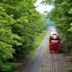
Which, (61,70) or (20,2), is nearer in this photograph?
(61,70)

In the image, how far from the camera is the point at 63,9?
2288cm

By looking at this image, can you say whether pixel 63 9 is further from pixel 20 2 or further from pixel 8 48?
pixel 8 48

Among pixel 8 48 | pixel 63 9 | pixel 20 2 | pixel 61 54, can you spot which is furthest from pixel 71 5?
pixel 61 54

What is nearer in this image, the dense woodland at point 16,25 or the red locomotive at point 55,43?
the dense woodland at point 16,25

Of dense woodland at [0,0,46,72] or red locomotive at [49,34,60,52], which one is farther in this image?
red locomotive at [49,34,60,52]

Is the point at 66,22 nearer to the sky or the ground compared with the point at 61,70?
nearer to the sky

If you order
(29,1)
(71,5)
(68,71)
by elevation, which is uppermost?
(29,1)

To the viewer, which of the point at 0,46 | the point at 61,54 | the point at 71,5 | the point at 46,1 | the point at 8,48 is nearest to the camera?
the point at 0,46

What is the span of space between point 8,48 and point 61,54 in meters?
17.7

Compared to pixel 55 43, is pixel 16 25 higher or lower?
lower

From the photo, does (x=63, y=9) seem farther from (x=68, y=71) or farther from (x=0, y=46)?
(x=0, y=46)

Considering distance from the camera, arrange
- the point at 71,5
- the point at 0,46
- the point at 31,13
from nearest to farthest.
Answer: the point at 0,46 → the point at 71,5 → the point at 31,13

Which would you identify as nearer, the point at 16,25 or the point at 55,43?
the point at 16,25

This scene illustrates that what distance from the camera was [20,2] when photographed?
23.6 meters
